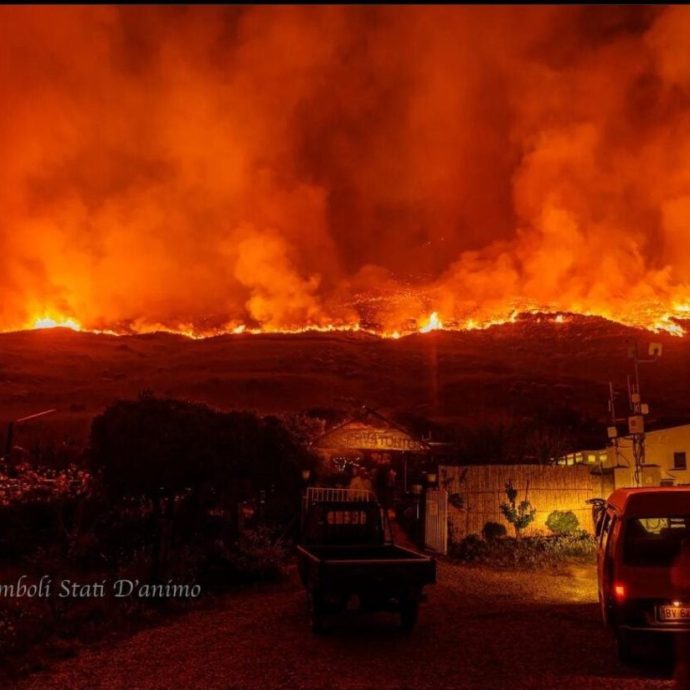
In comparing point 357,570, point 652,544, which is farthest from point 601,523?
point 357,570

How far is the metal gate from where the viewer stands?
17.7 m

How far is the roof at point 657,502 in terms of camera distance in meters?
8.20

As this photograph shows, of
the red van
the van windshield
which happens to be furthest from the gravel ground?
the van windshield

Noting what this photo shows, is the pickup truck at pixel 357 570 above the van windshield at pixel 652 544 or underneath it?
underneath

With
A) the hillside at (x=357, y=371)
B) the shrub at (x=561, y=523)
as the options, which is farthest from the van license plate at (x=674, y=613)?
the hillside at (x=357, y=371)

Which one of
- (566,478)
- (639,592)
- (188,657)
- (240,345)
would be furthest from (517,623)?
(240,345)

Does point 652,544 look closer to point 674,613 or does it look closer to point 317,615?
point 674,613

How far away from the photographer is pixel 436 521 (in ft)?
59.8

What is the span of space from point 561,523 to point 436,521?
123 inches

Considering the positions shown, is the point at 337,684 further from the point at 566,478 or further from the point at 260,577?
the point at 566,478

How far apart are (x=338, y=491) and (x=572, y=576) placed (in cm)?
562

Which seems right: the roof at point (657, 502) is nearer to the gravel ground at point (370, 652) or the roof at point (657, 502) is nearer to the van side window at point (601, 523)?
the van side window at point (601, 523)

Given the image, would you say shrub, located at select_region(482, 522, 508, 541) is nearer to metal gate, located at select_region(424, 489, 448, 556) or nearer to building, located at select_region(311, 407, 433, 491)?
metal gate, located at select_region(424, 489, 448, 556)

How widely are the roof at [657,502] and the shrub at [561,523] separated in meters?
10.3
